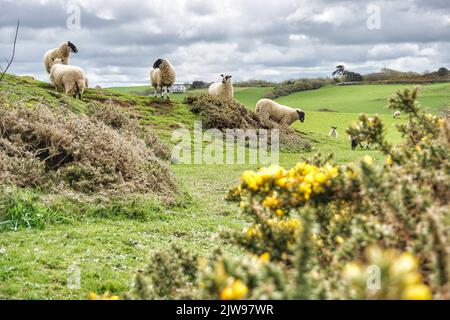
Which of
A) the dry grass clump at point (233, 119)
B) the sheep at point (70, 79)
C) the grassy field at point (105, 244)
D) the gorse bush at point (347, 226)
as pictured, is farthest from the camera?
the dry grass clump at point (233, 119)

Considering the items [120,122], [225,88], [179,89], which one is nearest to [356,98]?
[179,89]

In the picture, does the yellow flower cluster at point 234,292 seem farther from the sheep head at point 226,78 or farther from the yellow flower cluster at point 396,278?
the sheep head at point 226,78

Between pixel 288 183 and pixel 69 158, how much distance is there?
10157 mm

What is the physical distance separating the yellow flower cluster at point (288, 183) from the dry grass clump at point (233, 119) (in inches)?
1104

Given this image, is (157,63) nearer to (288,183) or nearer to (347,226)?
(288,183)

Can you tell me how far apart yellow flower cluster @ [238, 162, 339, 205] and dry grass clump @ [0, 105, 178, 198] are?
8498 mm

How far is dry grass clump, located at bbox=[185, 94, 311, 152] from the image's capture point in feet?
109

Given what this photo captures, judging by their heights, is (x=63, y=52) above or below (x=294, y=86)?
above

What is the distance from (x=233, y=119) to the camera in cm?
3438

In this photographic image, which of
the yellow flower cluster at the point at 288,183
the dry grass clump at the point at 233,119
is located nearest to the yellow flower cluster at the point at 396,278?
the yellow flower cluster at the point at 288,183

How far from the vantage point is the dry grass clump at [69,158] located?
452 inches
